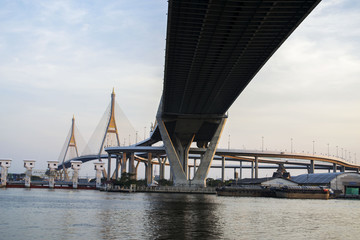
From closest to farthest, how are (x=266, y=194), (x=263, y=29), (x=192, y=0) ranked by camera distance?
1. (x=192, y=0)
2. (x=263, y=29)
3. (x=266, y=194)

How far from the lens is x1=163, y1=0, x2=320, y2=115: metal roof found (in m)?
38.6

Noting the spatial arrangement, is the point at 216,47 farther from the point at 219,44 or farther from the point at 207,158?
the point at 207,158

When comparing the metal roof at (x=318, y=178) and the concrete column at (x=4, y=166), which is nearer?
the metal roof at (x=318, y=178)

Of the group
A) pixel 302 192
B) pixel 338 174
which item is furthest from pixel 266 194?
pixel 338 174

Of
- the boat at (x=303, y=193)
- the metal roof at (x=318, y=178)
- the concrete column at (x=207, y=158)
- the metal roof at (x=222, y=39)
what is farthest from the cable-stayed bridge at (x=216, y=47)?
the metal roof at (x=318, y=178)

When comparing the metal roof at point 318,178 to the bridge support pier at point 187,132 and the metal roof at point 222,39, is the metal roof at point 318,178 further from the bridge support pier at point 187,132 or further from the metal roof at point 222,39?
the metal roof at point 222,39

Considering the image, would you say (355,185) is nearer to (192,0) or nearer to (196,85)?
(196,85)

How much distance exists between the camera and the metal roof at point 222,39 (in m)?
38.6

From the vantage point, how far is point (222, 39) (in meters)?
46.2

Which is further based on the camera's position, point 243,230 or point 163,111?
point 163,111

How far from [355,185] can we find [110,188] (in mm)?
54181

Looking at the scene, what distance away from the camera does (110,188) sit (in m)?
106

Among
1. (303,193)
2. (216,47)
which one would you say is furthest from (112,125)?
(216,47)

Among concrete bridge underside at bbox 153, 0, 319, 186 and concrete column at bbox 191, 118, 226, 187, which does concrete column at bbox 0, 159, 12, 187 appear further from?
concrete bridge underside at bbox 153, 0, 319, 186
